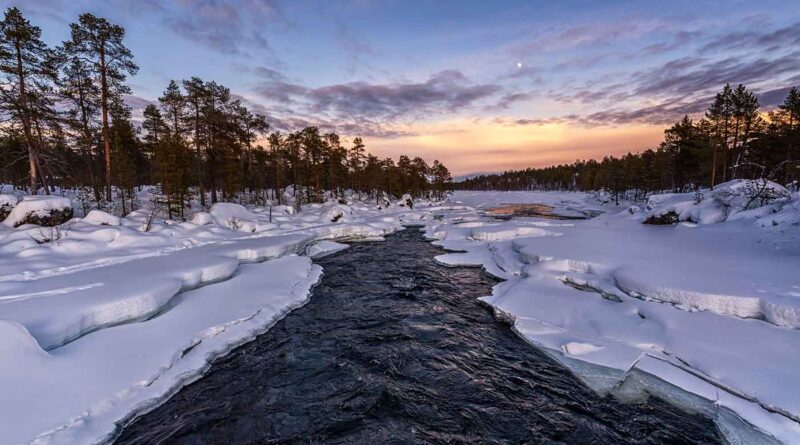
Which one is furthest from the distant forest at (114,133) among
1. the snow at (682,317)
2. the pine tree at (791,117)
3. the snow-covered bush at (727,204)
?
the pine tree at (791,117)

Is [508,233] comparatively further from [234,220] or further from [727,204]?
[234,220]

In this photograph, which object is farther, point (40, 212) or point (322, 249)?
point (322, 249)

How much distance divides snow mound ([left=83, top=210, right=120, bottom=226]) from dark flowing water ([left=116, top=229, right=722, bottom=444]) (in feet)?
58.1

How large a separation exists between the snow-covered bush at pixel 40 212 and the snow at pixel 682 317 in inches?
986

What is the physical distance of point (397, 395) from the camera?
6434mm

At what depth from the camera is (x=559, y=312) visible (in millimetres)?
9242

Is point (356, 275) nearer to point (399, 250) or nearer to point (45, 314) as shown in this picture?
point (399, 250)

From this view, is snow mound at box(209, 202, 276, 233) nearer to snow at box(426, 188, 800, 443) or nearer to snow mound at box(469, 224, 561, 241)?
snow mound at box(469, 224, 561, 241)

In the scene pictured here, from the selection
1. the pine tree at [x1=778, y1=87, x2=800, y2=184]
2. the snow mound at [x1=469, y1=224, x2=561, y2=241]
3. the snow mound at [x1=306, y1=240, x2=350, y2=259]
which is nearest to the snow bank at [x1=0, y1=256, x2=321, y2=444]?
the snow mound at [x1=306, y1=240, x2=350, y2=259]

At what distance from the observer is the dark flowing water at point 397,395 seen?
5363 mm

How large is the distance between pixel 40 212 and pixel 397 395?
24662mm

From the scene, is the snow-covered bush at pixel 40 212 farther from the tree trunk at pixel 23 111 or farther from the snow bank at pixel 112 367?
the snow bank at pixel 112 367

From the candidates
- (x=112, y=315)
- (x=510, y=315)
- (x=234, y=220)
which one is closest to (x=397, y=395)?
(x=510, y=315)

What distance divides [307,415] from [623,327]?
25.4 ft
